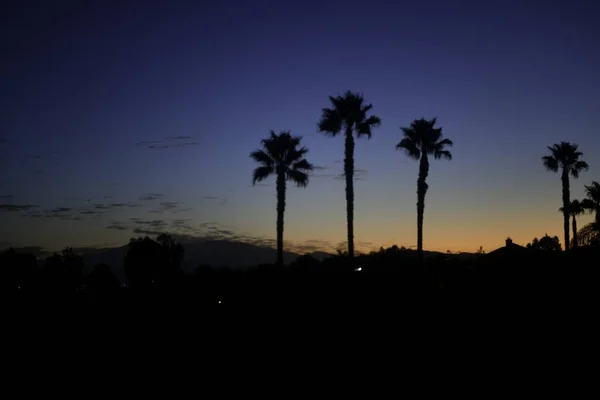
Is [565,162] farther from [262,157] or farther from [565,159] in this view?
[262,157]

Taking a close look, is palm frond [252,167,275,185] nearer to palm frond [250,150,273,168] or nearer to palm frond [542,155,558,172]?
palm frond [250,150,273,168]

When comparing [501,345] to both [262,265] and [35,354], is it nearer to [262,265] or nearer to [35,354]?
[35,354]

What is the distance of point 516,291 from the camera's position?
862 inches

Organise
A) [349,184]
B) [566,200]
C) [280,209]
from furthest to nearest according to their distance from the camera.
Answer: [566,200] → [280,209] → [349,184]

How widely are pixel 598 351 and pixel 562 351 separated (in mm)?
924

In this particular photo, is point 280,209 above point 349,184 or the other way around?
the other way around

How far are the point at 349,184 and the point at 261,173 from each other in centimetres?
759

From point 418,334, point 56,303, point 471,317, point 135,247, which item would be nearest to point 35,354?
point 56,303

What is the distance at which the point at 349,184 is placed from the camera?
3934cm

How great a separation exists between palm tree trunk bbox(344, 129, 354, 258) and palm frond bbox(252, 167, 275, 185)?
21.6 feet

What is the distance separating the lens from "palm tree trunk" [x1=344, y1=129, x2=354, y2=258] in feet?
127

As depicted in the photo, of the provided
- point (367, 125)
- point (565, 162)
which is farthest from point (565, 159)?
point (367, 125)

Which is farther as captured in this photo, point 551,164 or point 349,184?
point 551,164

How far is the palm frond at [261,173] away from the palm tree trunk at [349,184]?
659 centimetres
